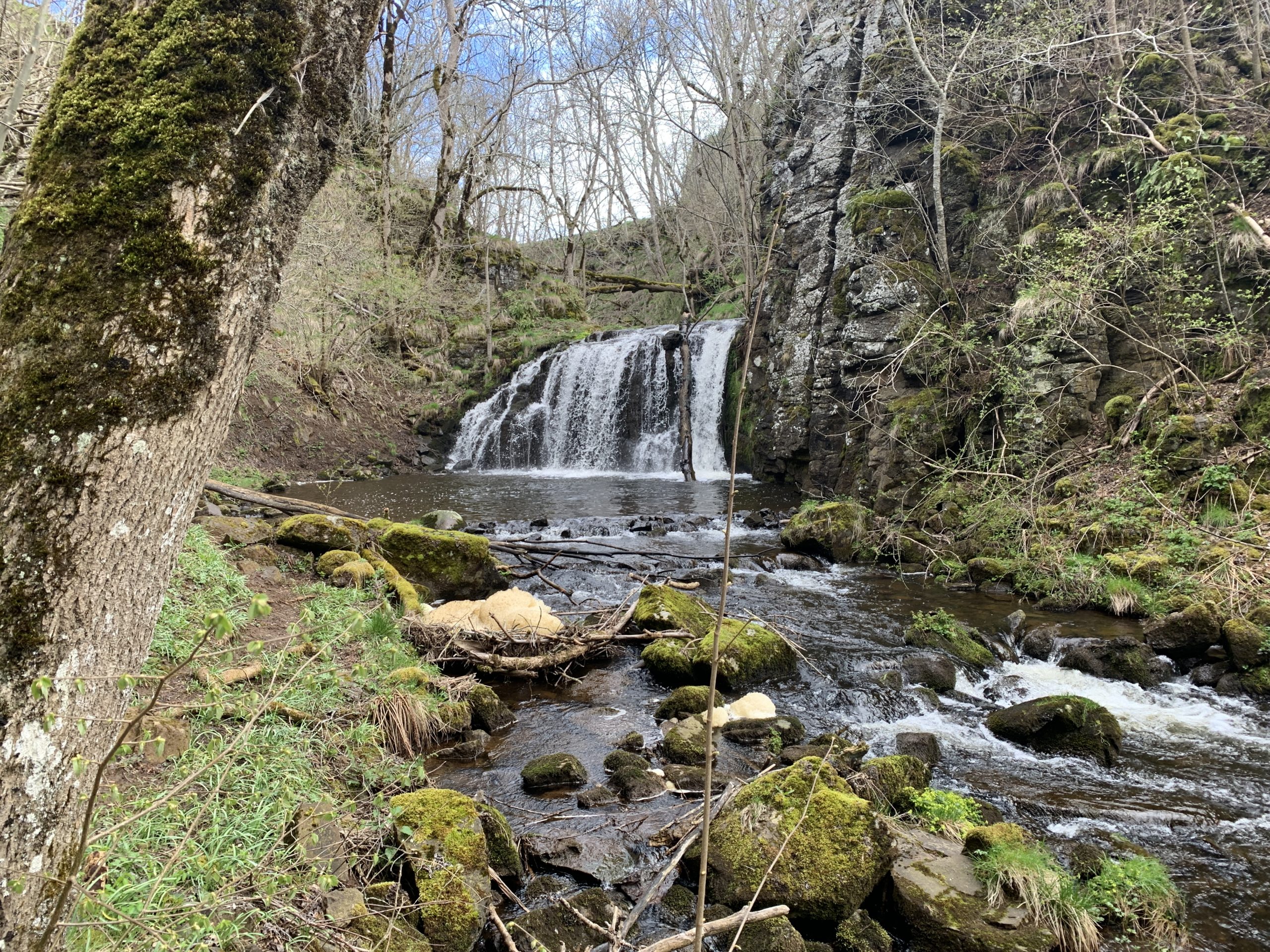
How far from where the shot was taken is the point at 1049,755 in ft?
16.1

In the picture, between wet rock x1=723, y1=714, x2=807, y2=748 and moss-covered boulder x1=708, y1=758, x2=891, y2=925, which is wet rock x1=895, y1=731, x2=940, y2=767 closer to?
wet rock x1=723, y1=714, x2=807, y2=748

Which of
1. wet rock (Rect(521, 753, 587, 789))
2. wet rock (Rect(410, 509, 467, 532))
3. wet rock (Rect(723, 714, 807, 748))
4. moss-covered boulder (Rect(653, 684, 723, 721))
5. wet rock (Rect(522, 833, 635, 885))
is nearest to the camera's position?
wet rock (Rect(522, 833, 635, 885))

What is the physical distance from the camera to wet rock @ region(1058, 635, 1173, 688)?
20.0ft

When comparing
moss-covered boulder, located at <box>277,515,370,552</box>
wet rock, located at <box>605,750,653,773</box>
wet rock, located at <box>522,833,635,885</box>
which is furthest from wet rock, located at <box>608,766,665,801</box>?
moss-covered boulder, located at <box>277,515,370,552</box>

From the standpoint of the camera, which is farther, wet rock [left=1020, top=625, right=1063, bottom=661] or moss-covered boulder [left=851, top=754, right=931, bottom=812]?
wet rock [left=1020, top=625, right=1063, bottom=661]

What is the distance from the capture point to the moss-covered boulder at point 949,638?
6539 millimetres

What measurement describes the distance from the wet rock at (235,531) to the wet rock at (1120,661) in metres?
7.76

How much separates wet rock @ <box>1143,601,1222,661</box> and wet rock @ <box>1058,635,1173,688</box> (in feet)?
0.49

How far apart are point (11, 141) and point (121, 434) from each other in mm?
4532

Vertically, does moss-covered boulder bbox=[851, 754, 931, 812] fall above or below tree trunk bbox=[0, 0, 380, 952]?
below

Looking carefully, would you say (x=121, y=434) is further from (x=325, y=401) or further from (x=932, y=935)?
(x=325, y=401)

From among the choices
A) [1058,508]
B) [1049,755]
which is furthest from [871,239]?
[1049,755]

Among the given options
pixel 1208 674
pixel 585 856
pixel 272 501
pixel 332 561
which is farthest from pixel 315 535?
pixel 1208 674

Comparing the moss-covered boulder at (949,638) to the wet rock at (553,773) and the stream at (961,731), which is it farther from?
the wet rock at (553,773)
